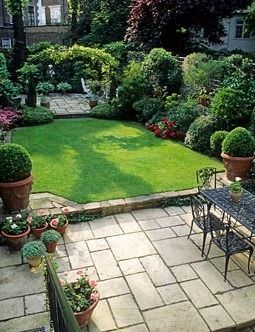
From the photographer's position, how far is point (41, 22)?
32.4m

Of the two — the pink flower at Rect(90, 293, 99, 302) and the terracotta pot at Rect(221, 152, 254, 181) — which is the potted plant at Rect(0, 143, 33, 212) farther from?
the terracotta pot at Rect(221, 152, 254, 181)

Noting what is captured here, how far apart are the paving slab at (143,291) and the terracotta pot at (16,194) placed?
2525 millimetres

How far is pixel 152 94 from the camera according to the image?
13.3 meters

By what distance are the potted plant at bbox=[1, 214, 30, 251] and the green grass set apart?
1397 mm

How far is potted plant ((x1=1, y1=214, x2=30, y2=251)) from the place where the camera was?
539cm

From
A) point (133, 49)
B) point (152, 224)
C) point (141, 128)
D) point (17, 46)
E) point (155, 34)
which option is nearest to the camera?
point (152, 224)

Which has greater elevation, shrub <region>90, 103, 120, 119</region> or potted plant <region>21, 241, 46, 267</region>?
shrub <region>90, 103, 120, 119</region>

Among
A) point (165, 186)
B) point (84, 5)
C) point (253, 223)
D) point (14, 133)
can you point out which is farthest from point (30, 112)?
point (84, 5)

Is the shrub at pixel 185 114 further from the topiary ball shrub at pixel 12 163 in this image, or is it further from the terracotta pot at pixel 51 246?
the terracotta pot at pixel 51 246

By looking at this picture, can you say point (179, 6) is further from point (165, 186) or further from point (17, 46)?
point (165, 186)

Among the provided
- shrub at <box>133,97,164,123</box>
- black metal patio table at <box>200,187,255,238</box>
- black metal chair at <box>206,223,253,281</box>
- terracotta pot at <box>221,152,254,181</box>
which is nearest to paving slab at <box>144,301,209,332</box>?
black metal chair at <box>206,223,253,281</box>

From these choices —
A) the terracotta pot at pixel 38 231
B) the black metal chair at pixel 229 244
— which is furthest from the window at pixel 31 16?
the black metal chair at pixel 229 244

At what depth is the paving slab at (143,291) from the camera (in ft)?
14.3

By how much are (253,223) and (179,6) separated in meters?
11.9
